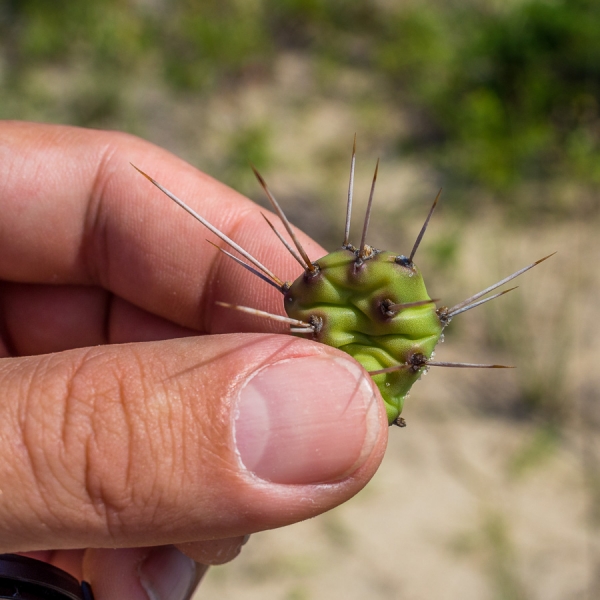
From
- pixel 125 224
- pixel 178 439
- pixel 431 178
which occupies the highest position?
pixel 125 224

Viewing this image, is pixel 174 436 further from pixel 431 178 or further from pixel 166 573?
pixel 431 178

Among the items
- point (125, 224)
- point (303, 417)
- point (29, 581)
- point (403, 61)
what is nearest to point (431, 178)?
point (403, 61)

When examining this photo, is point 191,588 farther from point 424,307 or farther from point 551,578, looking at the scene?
point 551,578

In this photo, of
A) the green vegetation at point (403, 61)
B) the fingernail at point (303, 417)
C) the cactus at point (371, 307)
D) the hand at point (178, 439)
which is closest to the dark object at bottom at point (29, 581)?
the hand at point (178, 439)

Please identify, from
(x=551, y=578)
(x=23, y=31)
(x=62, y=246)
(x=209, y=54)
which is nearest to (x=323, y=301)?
(x=62, y=246)

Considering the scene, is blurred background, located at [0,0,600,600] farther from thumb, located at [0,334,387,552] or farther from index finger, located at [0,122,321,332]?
thumb, located at [0,334,387,552]
